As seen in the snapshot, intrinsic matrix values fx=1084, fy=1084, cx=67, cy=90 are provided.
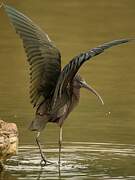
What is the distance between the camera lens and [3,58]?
22.9 m

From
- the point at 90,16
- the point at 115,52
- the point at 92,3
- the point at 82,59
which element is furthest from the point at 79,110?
the point at 92,3

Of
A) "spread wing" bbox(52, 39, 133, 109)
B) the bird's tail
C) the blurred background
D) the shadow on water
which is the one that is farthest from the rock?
the blurred background

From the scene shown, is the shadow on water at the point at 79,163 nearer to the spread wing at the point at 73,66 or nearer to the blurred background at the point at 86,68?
the blurred background at the point at 86,68

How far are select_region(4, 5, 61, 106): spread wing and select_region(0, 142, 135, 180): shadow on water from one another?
931 millimetres

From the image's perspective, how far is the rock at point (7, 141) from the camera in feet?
39.0

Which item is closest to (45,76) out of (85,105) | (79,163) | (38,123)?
(38,123)

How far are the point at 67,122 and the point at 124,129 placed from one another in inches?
42.1

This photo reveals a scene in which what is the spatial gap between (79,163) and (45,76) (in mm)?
1181

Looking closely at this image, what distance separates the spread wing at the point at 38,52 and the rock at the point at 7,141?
2.40ft

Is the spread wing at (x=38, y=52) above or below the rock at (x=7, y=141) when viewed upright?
above

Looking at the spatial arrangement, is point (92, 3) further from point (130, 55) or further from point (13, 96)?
point (13, 96)

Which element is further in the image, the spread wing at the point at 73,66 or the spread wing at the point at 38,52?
the spread wing at the point at 38,52

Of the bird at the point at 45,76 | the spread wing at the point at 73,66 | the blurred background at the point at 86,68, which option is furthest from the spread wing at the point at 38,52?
the blurred background at the point at 86,68

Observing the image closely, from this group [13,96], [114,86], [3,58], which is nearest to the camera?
[13,96]
